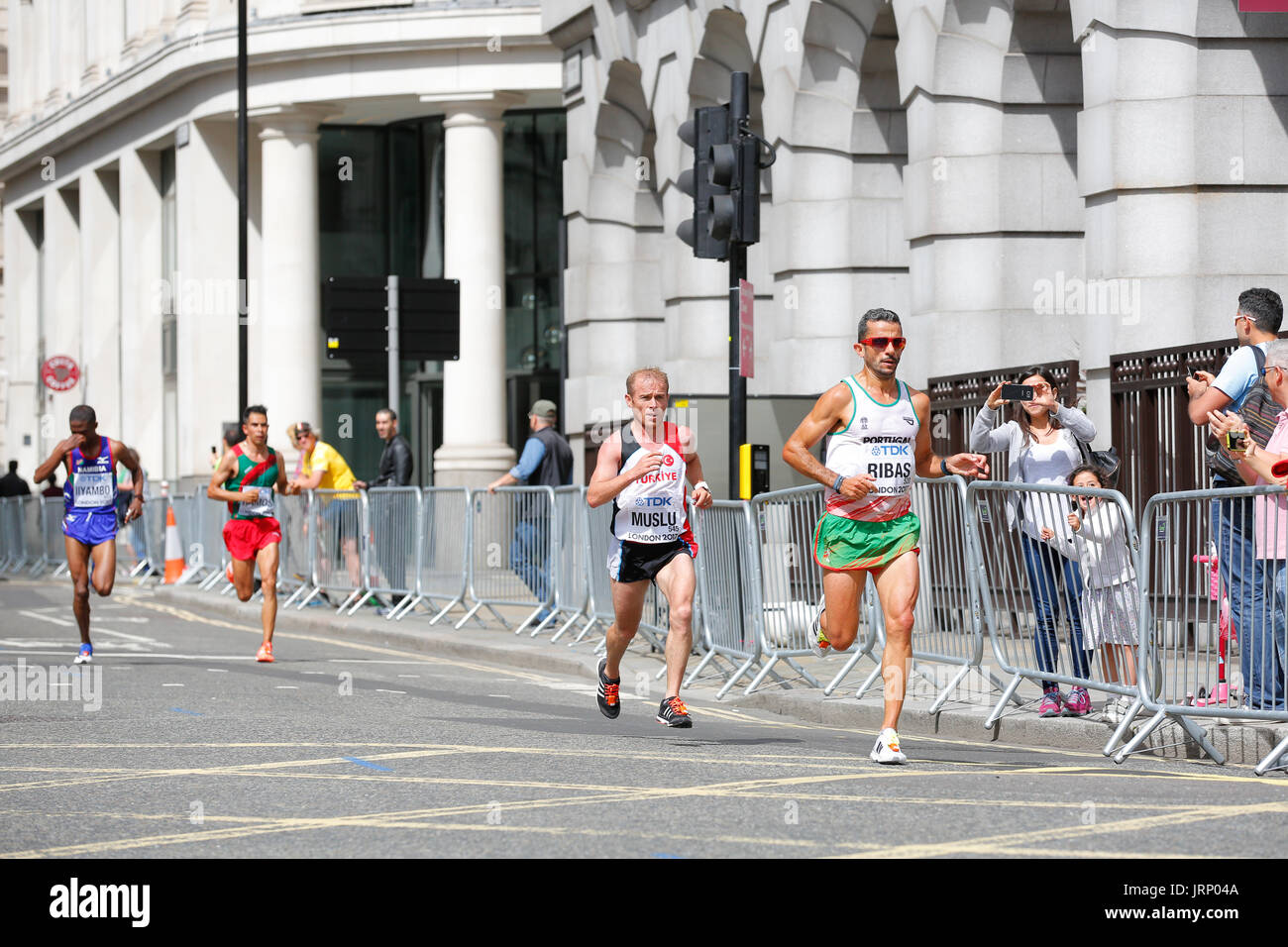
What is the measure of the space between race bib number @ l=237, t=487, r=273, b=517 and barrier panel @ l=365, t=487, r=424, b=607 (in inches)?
140

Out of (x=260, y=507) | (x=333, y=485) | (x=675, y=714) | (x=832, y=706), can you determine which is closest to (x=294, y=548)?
(x=333, y=485)

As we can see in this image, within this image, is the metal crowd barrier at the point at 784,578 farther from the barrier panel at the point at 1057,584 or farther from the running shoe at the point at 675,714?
the running shoe at the point at 675,714

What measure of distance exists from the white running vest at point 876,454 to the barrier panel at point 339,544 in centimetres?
1147

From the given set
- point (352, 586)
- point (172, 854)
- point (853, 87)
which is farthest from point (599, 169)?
point (172, 854)

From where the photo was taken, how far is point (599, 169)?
26.8 meters

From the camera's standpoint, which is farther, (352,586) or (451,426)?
(451,426)

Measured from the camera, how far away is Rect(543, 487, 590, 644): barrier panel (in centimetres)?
1678

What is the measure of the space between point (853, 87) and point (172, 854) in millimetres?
15473

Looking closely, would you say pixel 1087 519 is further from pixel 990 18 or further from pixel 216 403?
pixel 216 403

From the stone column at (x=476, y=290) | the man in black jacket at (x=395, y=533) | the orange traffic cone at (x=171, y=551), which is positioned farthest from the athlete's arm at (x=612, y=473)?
the stone column at (x=476, y=290)

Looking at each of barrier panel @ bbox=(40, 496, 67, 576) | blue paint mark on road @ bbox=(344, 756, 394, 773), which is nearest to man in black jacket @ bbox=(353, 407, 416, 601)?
blue paint mark on road @ bbox=(344, 756, 394, 773)

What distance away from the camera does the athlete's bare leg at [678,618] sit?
10891 mm

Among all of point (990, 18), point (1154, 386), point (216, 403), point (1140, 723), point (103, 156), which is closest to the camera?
point (1140, 723)
